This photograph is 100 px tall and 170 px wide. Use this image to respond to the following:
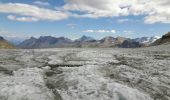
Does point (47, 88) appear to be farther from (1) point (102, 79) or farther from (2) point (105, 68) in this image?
(2) point (105, 68)

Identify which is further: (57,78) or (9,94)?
(57,78)

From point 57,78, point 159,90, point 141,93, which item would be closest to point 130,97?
point 141,93

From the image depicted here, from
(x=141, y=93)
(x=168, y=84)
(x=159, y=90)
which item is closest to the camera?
(x=141, y=93)

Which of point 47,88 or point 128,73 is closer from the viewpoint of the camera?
point 47,88

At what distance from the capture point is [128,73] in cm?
1491

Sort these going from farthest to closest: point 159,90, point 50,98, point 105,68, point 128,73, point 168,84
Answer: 1. point 105,68
2. point 128,73
3. point 168,84
4. point 159,90
5. point 50,98

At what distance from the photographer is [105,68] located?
16016 millimetres

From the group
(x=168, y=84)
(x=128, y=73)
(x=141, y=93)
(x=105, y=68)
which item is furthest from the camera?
(x=105, y=68)

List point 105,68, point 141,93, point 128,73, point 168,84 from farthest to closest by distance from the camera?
1. point 105,68
2. point 128,73
3. point 168,84
4. point 141,93

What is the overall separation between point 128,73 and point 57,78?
13.3 ft

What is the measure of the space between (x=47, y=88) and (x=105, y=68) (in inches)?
207

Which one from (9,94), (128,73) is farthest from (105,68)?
(9,94)

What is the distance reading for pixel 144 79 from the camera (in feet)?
44.9

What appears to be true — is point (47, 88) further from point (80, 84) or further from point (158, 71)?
point (158, 71)
